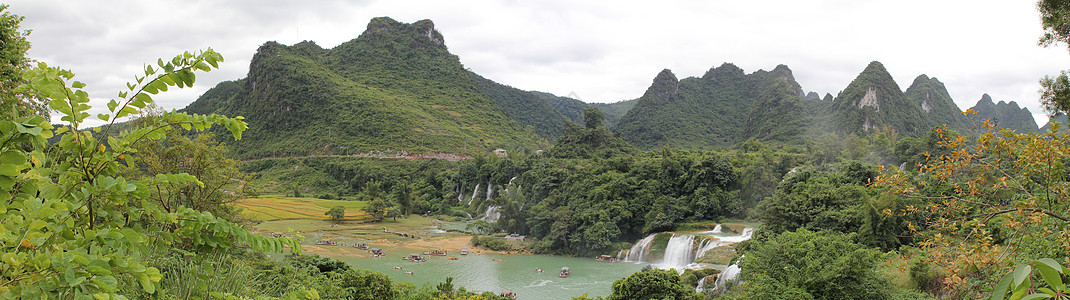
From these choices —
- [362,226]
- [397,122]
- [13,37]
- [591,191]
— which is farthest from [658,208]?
[397,122]

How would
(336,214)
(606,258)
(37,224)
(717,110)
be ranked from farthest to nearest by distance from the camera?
(717,110) < (336,214) < (606,258) < (37,224)

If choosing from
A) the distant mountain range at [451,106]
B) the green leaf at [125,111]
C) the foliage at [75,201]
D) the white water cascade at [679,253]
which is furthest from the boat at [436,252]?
the distant mountain range at [451,106]

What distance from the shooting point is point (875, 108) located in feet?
198

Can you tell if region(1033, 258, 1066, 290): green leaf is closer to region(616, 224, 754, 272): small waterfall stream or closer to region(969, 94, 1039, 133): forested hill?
region(616, 224, 754, 272): small waterfall stream

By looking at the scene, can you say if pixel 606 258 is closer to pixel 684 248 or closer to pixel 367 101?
pixel 684 248

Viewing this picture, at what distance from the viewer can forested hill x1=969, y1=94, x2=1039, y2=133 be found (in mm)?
72500

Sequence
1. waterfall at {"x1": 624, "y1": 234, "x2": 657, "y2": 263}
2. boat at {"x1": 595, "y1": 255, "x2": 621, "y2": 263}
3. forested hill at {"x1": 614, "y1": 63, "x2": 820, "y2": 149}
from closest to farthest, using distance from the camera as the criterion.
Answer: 1. waterfall at {"x1": 624, "y1": 234, "x2": 657, "y2": 263}
2. boat at {"x1": 595, "y1": 255, "x2": 621, "y2": 263}
3. forested hill at {"x1": 614, "y1": 63, "x2": 820, "y2": 149}

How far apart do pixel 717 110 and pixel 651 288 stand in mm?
85834

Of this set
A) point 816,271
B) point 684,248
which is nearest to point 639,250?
point 684,248

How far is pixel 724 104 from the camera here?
313 feet

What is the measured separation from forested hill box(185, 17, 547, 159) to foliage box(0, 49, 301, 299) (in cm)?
6296

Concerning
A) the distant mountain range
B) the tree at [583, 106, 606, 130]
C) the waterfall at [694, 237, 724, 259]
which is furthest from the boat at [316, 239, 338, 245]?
the distant mountain range

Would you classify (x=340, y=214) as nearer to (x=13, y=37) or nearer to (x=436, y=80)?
(x=13, y=37)

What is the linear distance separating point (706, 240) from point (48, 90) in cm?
2267
